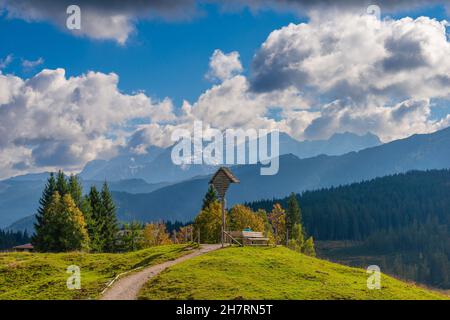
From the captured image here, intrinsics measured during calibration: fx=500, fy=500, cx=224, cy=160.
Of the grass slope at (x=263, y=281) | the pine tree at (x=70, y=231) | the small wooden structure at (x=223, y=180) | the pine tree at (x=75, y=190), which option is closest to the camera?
the grass slope at (x=263, y=281)

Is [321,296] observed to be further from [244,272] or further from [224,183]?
[224,183]

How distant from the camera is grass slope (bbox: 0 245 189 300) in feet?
125

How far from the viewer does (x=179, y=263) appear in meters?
42.2

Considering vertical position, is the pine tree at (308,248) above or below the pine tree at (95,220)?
below

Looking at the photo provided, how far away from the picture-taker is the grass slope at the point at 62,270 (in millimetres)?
38156

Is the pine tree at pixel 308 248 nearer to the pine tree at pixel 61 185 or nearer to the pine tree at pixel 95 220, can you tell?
the pine tree at pixel 95 220

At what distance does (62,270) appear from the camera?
162 feet

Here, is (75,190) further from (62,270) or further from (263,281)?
(263,281)

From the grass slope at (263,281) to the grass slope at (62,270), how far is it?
224 inches

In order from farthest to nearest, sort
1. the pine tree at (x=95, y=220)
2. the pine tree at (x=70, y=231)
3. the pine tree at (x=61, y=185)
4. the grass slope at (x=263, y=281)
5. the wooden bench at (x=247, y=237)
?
the pine tree at (x=61, y=185)
the pine tree at (x=95, y=220)
the pine tree at (x=70, y=231)
the wooden bench at (x=247, y=237)
the grass slope at (x=263, y=281)

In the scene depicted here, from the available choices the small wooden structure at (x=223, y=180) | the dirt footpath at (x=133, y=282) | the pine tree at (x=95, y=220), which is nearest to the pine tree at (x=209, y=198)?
the pine tree at (x=95, y=220)

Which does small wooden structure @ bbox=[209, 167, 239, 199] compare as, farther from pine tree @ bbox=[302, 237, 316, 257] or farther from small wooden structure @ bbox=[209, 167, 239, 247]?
pine tree @ bbox=[302, 237, 316, 257]
